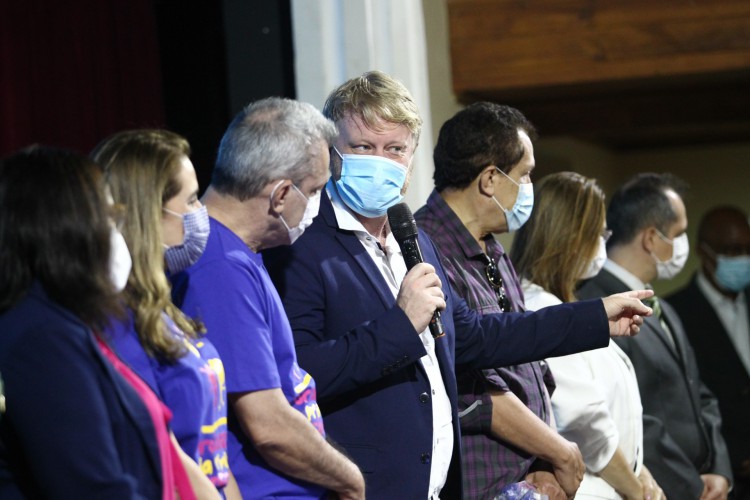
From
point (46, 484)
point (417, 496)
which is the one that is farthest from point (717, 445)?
point (46, 484)

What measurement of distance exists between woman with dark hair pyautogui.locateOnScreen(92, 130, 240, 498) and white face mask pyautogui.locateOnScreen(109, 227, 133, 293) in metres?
0.09

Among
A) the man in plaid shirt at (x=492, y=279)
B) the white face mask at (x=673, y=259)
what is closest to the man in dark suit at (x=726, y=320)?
the white face mask at (x=673, y=259)

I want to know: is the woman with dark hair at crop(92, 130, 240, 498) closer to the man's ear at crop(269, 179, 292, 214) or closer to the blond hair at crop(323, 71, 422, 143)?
the man's ear at crop(269, 179, 292, 214)

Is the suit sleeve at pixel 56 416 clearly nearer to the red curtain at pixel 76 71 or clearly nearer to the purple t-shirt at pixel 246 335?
the purple t-shirt at pixel 246 335

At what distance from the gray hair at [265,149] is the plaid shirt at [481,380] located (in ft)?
2.43

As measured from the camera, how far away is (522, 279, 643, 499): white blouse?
10.7 feet

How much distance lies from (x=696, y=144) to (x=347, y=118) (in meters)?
5.73

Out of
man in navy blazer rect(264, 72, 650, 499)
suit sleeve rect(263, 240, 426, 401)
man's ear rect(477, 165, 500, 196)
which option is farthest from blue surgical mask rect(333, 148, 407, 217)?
man's ear rect(477, 165, 500, 196)

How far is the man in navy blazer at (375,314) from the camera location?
2.35 m

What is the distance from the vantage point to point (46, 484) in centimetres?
163

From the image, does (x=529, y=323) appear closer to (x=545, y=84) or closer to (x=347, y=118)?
(x=347, y=118)

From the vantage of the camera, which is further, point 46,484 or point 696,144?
point 696,144

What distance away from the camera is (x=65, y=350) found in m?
1.65

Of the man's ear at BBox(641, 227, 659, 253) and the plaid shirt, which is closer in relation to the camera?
the plaid shirt
